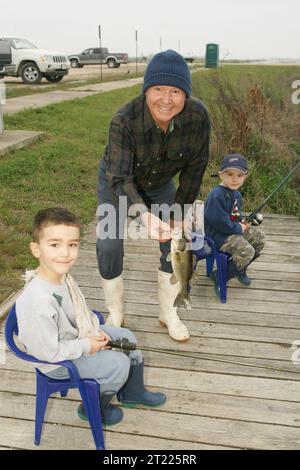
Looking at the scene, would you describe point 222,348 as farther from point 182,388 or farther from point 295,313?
point 295,313

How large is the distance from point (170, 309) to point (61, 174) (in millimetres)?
5197

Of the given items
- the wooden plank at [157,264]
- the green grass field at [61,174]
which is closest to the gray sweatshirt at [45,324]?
the green grass field at [61,174]

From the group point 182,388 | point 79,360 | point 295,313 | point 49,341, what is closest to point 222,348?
point 182,388

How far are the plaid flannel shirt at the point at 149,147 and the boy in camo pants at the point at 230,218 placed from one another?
2.36 ft

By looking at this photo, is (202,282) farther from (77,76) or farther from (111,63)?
(111,63)

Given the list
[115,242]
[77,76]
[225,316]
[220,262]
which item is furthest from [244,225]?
[77,76]

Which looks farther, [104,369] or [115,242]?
[115,242]

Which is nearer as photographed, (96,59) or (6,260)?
(6,260)

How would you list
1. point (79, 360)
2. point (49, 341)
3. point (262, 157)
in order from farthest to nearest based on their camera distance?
point (262, 157) → point (79, 360) → point (49, 341)

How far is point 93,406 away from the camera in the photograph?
8.29 ft

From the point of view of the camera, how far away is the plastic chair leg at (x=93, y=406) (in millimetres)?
2465

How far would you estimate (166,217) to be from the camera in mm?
3654

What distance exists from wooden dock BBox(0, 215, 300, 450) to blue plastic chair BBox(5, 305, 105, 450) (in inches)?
6.1
